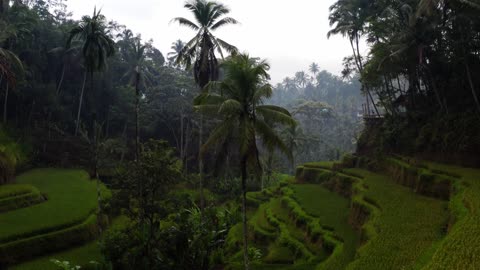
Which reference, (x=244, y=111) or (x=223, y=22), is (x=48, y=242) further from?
(x=223, y=22)

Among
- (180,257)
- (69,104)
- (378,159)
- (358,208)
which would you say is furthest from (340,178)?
(69,104)

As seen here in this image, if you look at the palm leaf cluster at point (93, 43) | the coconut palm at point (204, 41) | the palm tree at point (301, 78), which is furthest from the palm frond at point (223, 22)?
the palm tree at point (301, 78)

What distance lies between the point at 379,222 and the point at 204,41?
1603 cm

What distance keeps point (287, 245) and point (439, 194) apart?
28.1ft

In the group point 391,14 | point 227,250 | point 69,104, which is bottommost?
point 227,250

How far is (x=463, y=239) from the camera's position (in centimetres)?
988

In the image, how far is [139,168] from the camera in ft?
63.6

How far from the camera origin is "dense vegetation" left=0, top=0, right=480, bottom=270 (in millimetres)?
14625

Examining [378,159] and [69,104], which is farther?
[69,104]

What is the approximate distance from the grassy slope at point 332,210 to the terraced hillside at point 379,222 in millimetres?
41

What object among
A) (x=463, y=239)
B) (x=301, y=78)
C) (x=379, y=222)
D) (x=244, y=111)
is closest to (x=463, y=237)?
(x=463, y=239)

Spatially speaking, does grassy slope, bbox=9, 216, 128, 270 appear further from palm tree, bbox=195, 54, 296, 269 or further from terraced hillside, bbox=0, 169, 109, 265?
palm tree, bbox=195, 54, 296, 269

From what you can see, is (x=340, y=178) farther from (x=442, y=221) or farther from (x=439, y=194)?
(x=442, y=221)

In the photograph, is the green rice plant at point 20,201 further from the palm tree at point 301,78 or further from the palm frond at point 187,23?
the palm tree at point 301,78
